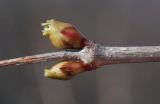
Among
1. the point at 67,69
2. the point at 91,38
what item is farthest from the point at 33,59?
the point at 91,38

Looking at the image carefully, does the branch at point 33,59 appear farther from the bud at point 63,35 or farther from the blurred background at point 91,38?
the blurred background at point 91,38

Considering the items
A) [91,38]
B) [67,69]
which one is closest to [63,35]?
[67,69]

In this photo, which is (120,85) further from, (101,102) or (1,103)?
(1,103)

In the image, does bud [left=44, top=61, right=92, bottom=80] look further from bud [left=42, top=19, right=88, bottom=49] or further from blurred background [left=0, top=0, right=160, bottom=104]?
blurred background [left=0, top=0, right=160, bottom=104]

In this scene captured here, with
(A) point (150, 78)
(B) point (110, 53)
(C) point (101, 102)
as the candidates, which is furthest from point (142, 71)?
(B) point (110, 53)

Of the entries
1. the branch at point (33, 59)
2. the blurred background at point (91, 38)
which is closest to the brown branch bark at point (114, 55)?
the branch at point (33, 59)

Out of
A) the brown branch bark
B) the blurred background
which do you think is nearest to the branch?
the brown branch bark

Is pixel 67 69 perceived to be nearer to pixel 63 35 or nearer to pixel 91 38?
pixel 63 35

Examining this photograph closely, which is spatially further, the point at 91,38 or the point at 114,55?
the point at 91,38
